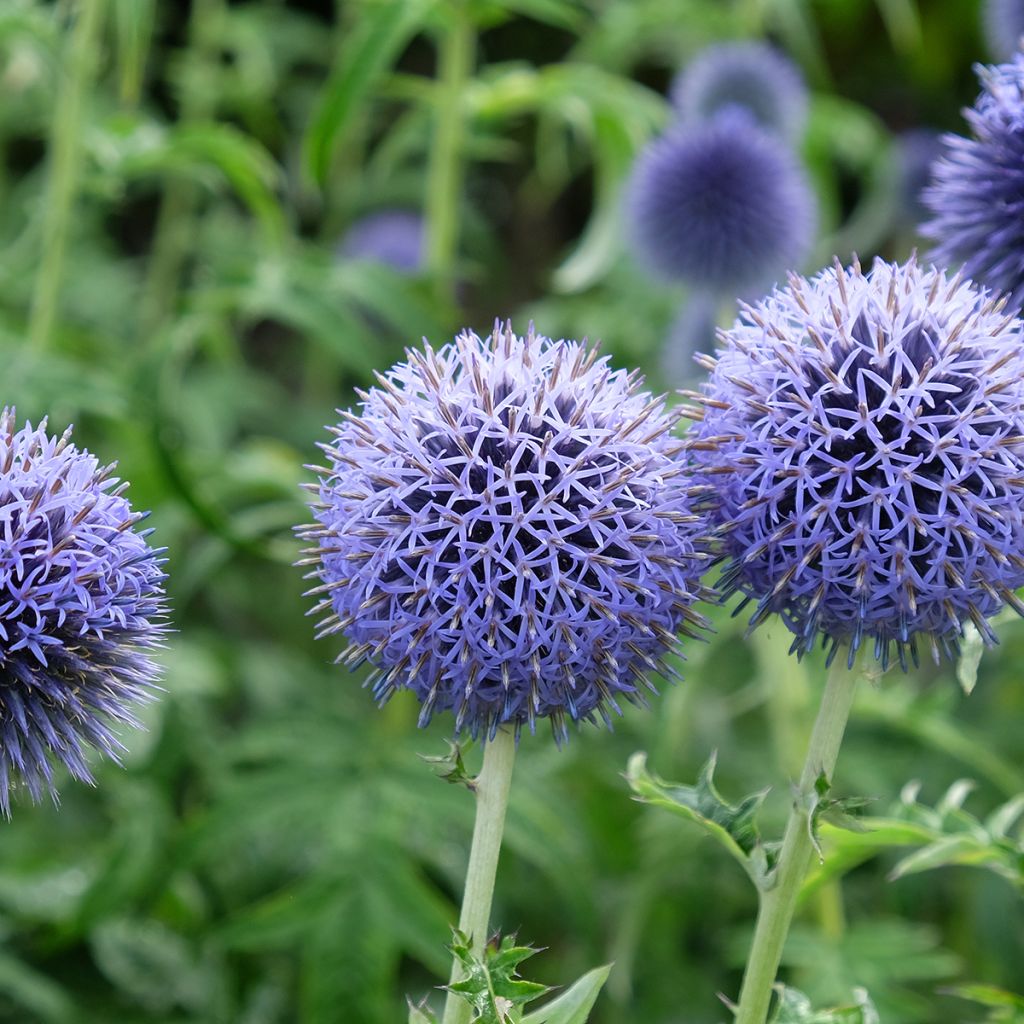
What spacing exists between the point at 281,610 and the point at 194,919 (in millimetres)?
1449

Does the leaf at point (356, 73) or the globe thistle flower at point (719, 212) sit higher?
the globe thistle flower at point (719, 212)

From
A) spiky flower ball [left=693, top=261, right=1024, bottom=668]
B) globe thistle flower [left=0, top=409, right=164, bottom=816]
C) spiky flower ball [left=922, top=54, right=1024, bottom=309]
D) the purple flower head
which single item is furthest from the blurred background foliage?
globe thistle flower [left=0, top=409, right=164, bottom=816]

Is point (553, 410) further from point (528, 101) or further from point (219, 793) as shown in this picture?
point (528, 101)

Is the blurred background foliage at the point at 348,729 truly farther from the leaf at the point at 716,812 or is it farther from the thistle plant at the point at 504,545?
the thistle plant at the point at 504,545

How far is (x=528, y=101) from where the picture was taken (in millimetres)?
2998

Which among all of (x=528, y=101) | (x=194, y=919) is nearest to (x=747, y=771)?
(x=194, y=919)

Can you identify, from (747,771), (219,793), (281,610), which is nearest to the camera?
(219,793)

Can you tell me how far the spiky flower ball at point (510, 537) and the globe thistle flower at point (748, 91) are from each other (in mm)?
2687

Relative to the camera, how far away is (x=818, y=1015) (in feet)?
4.74

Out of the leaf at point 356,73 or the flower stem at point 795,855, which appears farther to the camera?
the leaf at point 356,73

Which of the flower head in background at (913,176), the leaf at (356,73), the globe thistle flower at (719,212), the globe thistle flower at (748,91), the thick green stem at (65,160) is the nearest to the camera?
the leaf at (356,73)

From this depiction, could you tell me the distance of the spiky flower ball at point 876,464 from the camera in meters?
1.31

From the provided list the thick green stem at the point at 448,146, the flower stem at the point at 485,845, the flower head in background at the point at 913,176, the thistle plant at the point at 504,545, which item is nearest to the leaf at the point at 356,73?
the thick green stem at the point at 448,146

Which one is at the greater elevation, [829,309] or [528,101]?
[528,101]
